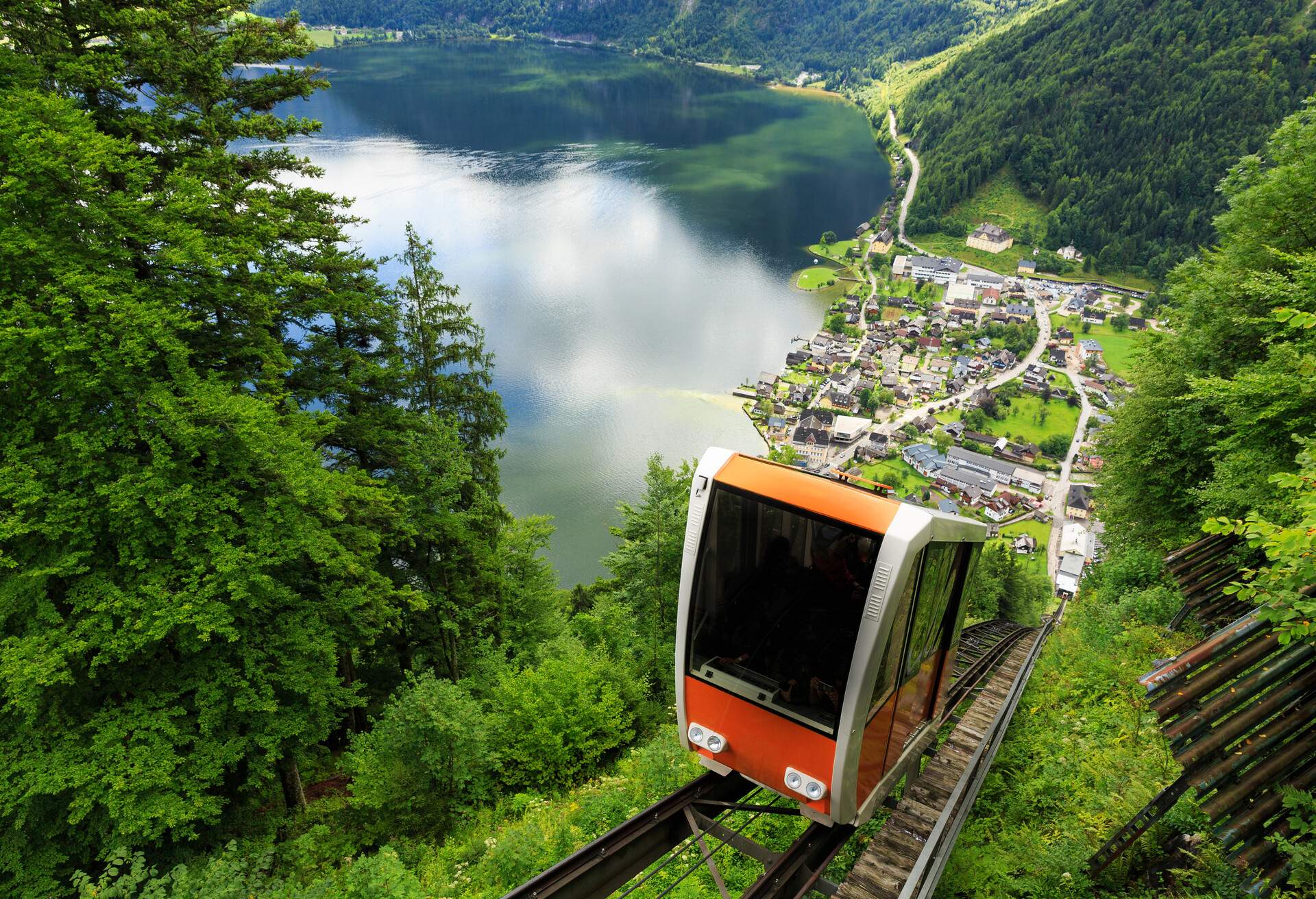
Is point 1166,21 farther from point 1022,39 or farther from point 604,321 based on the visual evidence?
point 604,321

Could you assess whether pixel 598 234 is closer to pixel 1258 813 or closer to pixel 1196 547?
pixel 1196 547

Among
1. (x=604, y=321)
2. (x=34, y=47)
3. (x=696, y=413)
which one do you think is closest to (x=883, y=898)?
(x=34, y=47)

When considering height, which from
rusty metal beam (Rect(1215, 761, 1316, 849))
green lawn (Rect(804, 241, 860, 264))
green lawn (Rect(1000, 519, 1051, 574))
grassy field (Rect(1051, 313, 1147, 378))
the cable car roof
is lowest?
green lawn (Rect(1000, 519, 1051, 574))

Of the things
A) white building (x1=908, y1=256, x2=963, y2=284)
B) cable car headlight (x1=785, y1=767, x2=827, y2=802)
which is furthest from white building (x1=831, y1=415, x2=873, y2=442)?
cable car headlight (x1=785, y1=767, x2=827, y2=802)

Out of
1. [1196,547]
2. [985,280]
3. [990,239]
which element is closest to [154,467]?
[1196,547]

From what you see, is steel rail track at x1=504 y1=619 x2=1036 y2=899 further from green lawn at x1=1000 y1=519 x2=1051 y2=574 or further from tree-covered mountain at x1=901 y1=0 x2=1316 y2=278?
tree-covered mountain at x1=901 y1=0 x2=1316 y2=278

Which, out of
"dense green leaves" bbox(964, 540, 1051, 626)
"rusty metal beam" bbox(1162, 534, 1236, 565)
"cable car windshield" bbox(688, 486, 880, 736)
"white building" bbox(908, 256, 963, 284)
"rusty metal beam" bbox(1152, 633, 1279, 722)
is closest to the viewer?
"rusty metal beam" bbox(1152, 633, 1279, 722)

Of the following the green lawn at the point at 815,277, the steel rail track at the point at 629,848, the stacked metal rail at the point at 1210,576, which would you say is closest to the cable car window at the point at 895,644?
the steel rail track at the point at 629,848
